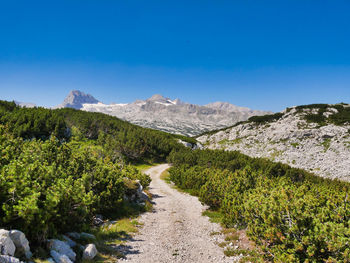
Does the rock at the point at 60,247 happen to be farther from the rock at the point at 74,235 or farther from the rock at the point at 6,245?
the rock at the point at 74,235

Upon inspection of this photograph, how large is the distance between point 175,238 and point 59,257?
926 cm

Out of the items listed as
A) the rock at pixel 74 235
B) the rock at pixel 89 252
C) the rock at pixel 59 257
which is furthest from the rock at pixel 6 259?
the rock at pixel 74 235

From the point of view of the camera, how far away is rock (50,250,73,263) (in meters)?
8.73

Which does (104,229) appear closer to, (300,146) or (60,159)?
(60,159)

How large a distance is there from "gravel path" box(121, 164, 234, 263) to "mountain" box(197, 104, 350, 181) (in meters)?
42.7

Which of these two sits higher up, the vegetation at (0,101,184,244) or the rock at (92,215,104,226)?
the vegetation at (0,101,184,244)

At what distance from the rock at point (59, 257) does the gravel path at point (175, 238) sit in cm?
337

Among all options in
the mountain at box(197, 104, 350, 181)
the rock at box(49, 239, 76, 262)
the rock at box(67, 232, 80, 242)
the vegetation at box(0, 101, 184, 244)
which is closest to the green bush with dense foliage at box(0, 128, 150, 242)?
the vegetation at box(0, 101, 184, 244)

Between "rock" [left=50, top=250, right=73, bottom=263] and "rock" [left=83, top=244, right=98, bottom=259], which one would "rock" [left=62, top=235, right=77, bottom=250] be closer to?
"rock" [left=83, top=244, right=98, bottom=259]

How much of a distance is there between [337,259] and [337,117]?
8360 centimetres

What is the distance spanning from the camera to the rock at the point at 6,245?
6.95 m

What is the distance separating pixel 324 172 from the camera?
49.0m

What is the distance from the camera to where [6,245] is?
706 cm

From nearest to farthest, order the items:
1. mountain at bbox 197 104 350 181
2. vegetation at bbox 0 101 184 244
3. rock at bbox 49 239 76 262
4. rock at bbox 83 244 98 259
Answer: vegetation at bbox 0 101 184 244
rock at bbox 49 239 76 262
rock at bbox 83 244 98 259
mountain at bbox 197 104 350 181
